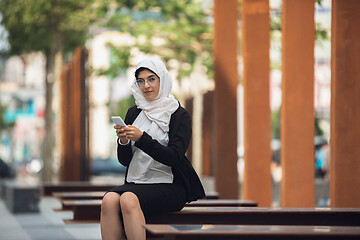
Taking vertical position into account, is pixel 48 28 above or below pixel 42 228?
above

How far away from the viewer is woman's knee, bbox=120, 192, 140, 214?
18.0 feet

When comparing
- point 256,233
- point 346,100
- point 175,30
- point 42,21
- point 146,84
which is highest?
point 42,21

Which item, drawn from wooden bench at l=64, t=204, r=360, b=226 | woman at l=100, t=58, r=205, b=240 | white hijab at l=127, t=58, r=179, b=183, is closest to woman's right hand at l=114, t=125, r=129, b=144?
woman at l=100, t=58, r=205, b=240

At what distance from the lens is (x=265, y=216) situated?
234 inches

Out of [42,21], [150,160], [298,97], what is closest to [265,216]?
[150,160]

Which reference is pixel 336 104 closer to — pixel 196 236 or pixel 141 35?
pixel 196 236

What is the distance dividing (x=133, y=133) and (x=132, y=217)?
21.8 inches

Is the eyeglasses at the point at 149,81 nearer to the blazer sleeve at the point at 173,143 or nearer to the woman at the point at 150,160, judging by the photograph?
the woman at the point at 150,160

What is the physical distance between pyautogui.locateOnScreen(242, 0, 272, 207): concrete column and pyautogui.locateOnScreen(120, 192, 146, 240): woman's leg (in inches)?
174

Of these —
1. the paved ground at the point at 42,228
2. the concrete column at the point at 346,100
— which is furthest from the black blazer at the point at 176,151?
the paved ground at the point at 42,228

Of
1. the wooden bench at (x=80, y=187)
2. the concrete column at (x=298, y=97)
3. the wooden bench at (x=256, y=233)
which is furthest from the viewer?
the wooden bench at (x=80, y=187)

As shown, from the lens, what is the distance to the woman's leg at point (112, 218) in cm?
560

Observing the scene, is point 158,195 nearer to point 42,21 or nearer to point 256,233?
point 256,233

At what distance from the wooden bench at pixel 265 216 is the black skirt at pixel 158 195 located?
0.28 feet
